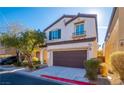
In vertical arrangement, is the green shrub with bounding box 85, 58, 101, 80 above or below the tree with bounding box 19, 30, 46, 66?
below

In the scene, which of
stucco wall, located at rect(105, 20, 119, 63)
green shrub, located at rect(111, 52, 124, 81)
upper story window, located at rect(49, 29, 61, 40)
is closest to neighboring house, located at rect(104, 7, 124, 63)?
stucco wall, located at rect(105, 20, 119, 63)

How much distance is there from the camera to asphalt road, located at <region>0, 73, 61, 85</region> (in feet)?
23.6

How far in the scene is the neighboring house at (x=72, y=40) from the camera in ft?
23.0

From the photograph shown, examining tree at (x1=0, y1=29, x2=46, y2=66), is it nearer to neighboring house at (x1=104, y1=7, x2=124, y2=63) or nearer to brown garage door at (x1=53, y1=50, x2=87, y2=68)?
brown garage door at (x1=53, y1=50, x2=87, y2=68)

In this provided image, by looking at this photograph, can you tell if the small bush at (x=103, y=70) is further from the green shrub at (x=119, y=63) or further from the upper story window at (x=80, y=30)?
the upper story window at (x=80, y=30)

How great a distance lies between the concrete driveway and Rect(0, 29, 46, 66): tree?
45 cm

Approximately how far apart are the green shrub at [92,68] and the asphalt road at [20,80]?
1.01 metres

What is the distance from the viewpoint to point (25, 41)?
8.05m

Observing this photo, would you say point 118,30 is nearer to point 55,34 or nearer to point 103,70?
point 103,70

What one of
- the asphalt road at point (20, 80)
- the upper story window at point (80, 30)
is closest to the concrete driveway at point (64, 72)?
the asphalt road at point (20, 80)

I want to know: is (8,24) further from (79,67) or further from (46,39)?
(79,67)

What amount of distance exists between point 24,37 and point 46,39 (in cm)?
77

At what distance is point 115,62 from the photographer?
699cm
